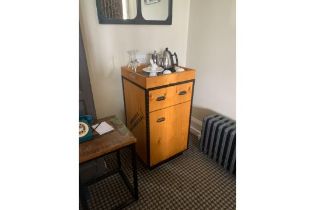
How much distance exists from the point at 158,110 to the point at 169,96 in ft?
0.51

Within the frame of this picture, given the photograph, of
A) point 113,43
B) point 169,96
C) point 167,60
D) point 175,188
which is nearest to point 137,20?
point 113,43

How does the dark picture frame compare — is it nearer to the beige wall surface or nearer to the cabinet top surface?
the beige wall surface

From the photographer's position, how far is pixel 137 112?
1.63 metres

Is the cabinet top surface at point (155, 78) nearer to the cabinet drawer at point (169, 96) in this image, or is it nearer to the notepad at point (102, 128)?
the cabinet drawer at point (169, 96)

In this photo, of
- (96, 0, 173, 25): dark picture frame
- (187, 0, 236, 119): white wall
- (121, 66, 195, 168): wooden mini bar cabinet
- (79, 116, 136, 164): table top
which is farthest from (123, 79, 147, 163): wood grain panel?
(187, 0, 236, 119): white wall

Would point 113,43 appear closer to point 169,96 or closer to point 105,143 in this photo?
point 169,96

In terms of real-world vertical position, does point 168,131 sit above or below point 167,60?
below

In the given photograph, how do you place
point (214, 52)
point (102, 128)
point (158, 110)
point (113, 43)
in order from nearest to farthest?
point (102, 128)
point (158, 110)
point (113, 43)
point (214, 52)

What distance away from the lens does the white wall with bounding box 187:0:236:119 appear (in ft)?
5.61

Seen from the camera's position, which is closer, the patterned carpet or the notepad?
the notepad
